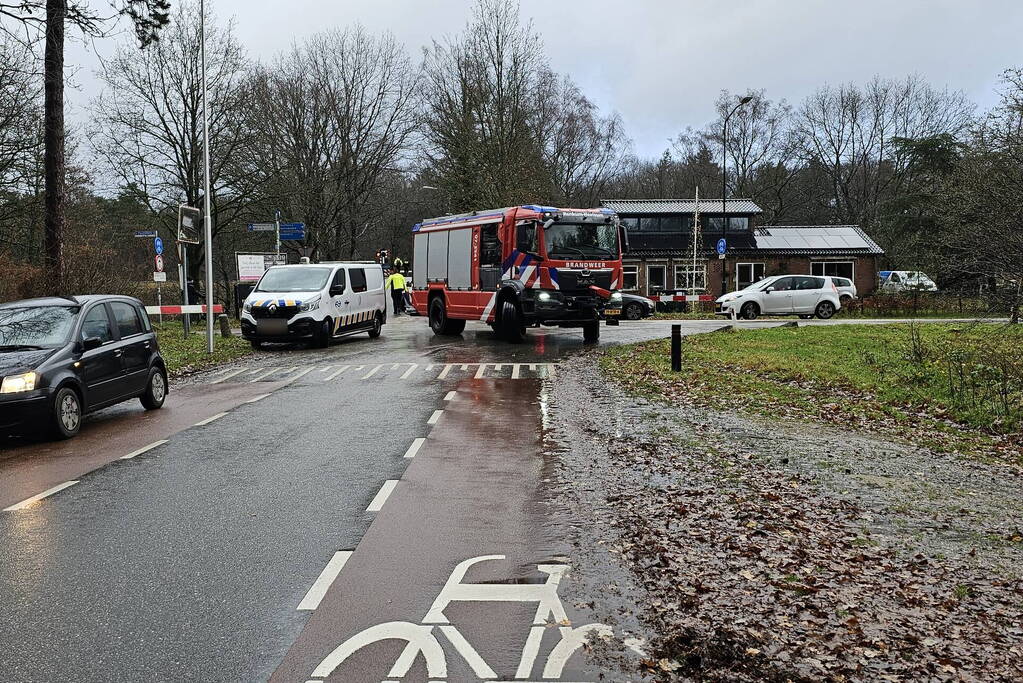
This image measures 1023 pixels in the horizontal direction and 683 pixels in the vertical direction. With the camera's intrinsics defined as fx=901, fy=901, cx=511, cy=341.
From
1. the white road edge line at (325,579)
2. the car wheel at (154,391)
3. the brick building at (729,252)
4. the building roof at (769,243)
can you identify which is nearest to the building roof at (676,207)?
the brick building at (729,252)

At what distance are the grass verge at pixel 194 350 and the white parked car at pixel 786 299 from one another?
703 inches

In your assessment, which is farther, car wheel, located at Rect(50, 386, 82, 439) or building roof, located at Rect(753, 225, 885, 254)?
building roof, located at Rect(753, 225, 885, 254)

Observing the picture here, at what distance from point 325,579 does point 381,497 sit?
2101mm

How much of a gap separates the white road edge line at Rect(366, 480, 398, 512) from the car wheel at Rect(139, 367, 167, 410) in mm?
6354

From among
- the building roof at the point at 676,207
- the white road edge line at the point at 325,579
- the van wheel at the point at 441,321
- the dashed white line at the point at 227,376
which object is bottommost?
the white road edge line at the point at 325,579

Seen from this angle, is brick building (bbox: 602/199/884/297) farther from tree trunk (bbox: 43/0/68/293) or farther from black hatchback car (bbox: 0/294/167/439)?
black hatchback car (bbox: 0/294/167/439)

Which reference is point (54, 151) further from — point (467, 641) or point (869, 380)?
point (467, 641)

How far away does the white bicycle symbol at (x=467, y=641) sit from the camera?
409 cm

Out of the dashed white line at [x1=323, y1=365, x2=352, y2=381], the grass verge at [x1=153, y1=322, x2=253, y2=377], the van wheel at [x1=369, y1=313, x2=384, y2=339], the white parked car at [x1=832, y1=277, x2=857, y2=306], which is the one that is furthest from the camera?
the white parked car at [x1=832, y1=277, x2=857, y2=306]

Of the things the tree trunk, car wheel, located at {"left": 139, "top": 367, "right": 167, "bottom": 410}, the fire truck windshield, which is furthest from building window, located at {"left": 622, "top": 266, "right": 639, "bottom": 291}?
car wheel, located at {"left": 139, "top": 367, "right": 167, "bottom": 410}

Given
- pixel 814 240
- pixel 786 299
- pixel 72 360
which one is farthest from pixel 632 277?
pixel 72 360

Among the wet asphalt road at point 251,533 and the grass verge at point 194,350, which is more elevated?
the grass verge at point 194,350

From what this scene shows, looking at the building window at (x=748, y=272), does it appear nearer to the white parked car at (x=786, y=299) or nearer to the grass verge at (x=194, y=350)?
the white parked car at (x=786, y=299)

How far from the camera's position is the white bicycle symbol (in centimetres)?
409
